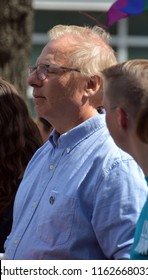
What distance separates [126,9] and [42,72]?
688 mm

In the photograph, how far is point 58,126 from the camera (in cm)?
396

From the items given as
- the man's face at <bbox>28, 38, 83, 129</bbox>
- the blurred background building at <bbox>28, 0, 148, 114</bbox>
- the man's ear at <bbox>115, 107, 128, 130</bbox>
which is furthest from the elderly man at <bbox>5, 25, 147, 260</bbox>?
the blurred background building at <bbox>28, 0, 148, 114</bbox>

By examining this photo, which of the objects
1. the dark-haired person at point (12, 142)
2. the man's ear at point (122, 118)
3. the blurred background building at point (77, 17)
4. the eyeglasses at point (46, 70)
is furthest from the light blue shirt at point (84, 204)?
the blurred background building at point (77, 17)

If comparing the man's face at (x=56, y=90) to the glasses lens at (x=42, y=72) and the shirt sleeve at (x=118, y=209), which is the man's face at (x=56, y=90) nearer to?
the glasses lens at (x=42, y=72)

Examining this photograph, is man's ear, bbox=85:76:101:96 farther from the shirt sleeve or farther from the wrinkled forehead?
the shirt sleeve

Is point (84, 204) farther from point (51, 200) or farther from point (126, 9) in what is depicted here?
point (126, 9)

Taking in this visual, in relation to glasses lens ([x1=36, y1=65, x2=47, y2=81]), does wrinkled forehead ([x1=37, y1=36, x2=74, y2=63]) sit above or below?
above

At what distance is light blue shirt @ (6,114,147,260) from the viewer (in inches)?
138

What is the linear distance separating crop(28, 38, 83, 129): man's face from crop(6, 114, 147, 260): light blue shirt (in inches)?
5.0

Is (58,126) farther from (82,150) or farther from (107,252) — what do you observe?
(107,252)

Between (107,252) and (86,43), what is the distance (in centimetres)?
101

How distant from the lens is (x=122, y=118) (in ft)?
10.5

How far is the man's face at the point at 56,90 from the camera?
392 cm
